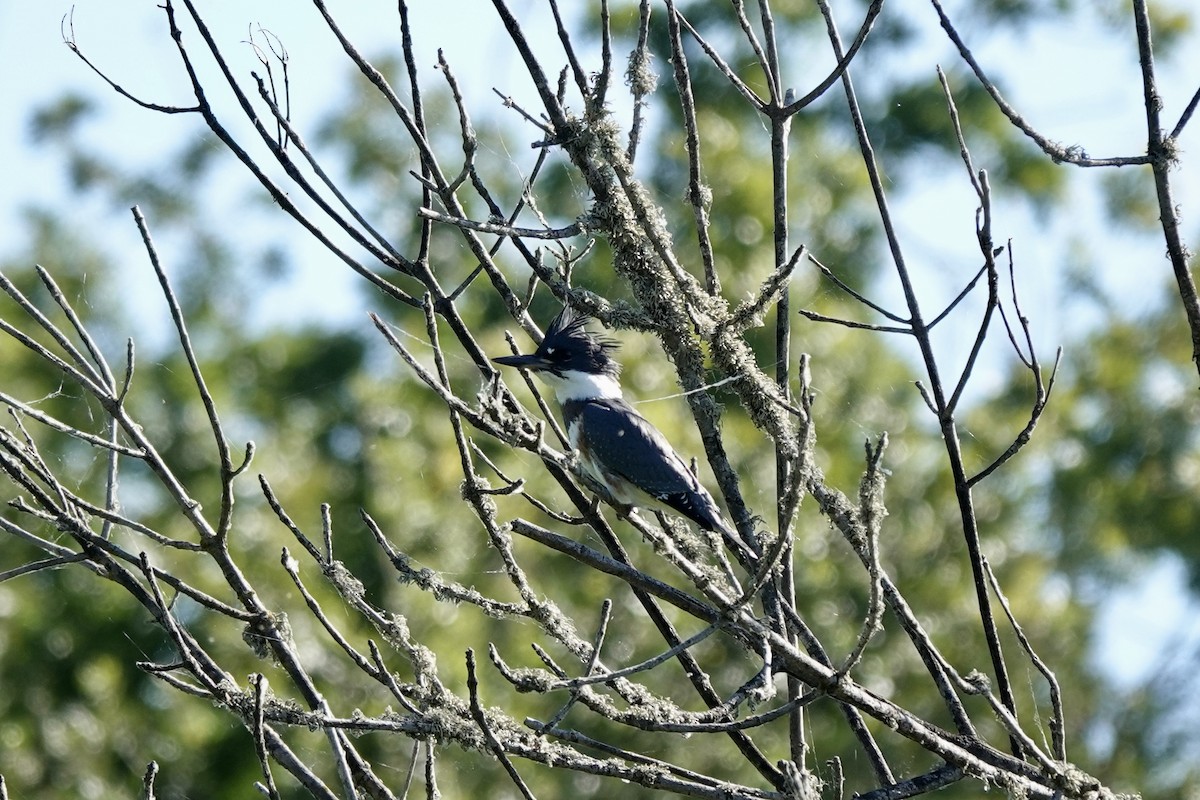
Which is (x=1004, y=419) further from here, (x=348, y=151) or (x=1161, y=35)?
(x=348, y=151)

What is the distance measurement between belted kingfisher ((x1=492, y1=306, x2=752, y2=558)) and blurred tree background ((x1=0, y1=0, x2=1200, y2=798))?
377 centimetres

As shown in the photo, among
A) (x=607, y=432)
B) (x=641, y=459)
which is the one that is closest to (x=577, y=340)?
(x=607, y=432)

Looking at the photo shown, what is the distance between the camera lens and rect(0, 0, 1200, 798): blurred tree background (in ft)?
29.8

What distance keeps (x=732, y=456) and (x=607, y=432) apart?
15.9 feet

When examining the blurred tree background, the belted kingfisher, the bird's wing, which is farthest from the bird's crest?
the blurred tree background

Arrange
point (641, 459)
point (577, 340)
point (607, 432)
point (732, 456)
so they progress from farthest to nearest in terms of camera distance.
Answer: point (732, 456) → point (577, 340) → point (607, 432) → point (641, 459)

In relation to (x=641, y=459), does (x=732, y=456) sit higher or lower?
higher

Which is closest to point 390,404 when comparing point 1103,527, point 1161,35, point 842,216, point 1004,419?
point 842,216

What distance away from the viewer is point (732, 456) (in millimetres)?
8672

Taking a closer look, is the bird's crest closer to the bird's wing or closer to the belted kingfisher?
the belted kingfisher

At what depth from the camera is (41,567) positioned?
2.40 metres

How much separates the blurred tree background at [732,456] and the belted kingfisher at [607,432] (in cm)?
377

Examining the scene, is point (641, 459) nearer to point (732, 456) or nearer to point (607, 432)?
point (607, 432)

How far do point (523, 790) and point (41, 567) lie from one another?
3.16ft
